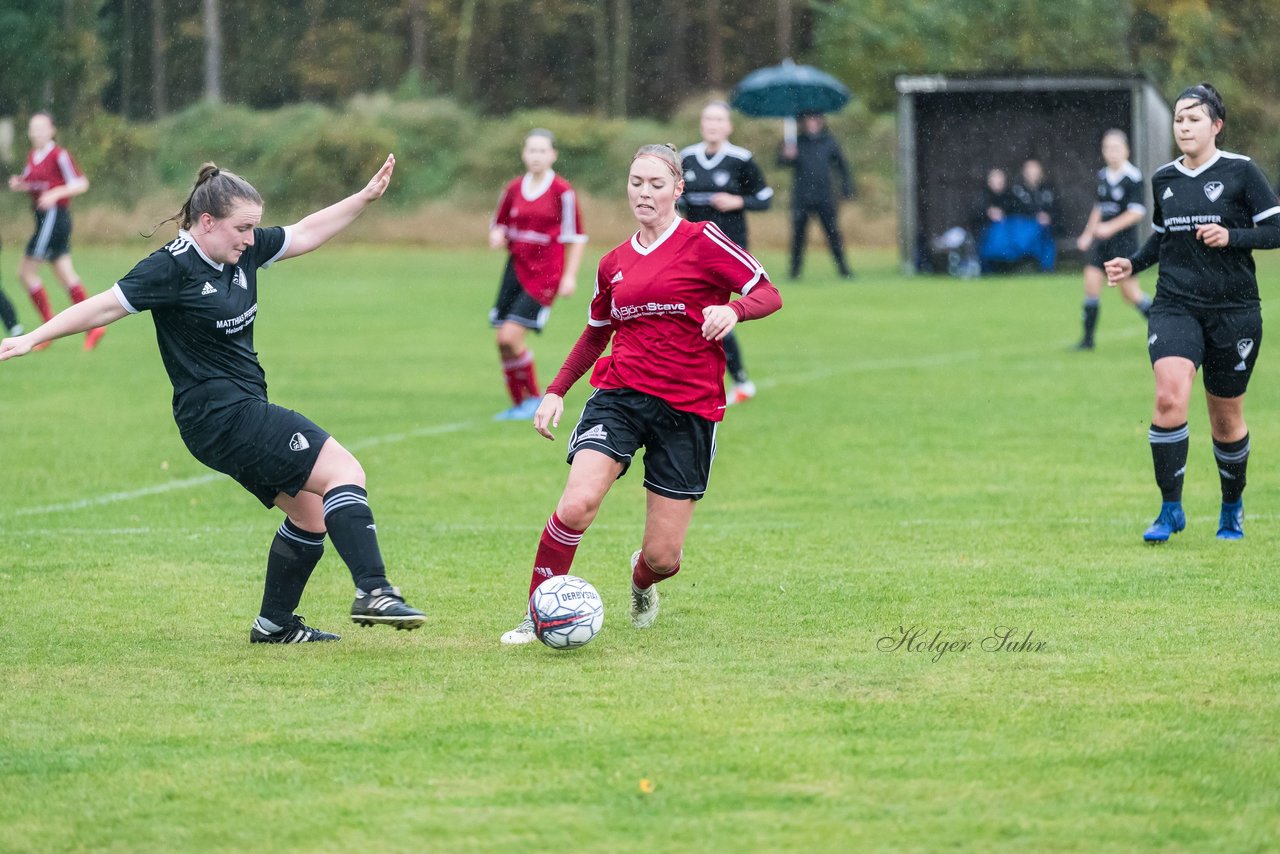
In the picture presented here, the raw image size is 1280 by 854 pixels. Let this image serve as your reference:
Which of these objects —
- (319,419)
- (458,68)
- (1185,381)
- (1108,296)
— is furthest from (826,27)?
(1185,381)

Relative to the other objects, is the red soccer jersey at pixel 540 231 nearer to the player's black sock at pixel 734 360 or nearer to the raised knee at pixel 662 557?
the player's black sock at pixel 734 360

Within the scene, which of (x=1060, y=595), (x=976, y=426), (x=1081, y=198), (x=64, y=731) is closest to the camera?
(x=64, y=731)

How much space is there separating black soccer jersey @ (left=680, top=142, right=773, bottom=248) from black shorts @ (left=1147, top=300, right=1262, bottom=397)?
556 cm

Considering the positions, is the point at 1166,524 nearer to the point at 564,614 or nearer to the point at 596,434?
the point at 596,434

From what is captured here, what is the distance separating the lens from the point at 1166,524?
8.23 metres

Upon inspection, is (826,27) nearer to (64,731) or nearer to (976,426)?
(976,426)

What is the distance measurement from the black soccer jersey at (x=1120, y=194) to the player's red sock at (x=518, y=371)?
20.8 ft

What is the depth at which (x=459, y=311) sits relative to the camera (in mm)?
23266

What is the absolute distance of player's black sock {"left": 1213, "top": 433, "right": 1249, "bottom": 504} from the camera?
8273 millimetres

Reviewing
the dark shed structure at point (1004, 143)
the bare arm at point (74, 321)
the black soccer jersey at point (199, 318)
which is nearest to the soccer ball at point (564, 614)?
the black soccer jersey at point (199, 318)

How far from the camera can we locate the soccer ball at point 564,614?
6.06 m

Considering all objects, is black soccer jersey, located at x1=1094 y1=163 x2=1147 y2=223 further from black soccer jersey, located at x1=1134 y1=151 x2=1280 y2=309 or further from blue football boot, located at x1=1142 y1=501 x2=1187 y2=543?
blue football boot, located at x1=1142 y1=501 x2=1187 y2=543

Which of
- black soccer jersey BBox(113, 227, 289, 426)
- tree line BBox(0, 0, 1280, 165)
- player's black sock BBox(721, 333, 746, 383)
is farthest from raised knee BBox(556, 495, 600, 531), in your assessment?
tree line BBox(0, 0, 1280, 165)

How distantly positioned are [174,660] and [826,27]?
154 feet
